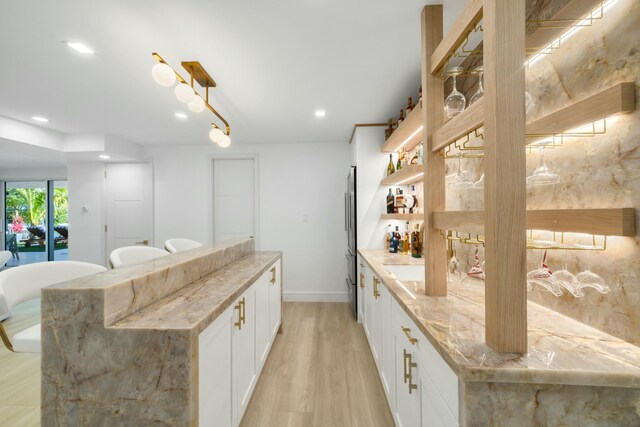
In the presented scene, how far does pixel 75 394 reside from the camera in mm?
1017

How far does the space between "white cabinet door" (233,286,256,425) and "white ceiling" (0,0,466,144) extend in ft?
5.49

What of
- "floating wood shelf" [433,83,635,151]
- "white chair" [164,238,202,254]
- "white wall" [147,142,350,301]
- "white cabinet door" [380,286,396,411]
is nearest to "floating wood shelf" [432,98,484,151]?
"floating wood shelf" [433,83,635,151]

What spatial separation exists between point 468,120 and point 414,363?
1.04 meters

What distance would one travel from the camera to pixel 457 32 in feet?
3.73

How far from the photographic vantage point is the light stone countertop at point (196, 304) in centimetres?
106

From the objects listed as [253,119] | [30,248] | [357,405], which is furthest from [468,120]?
[30,248]

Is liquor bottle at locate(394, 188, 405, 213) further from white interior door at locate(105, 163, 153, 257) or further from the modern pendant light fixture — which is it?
white interior door at locate(105, 163, 153, 257)

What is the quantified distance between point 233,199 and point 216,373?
3537mm

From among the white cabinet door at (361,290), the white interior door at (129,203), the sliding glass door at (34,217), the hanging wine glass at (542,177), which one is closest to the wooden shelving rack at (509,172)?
the hanging wine glass at (542,177)

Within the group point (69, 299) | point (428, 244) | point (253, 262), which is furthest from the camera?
point (253, 262)

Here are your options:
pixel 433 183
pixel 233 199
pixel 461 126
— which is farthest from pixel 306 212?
pixel 461 126

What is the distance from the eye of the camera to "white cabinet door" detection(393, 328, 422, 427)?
1.22 metres

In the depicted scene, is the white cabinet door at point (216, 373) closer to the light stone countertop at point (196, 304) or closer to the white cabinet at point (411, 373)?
the light stone countertop at point (196, 304)

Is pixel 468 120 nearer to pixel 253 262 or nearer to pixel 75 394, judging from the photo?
pixel 75 394
